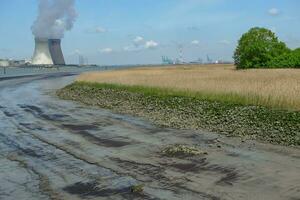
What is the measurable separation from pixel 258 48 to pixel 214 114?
6165 centimetres

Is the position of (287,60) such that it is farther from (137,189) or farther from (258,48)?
(137,189)

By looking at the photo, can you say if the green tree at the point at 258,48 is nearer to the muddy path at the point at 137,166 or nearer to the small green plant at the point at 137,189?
the muddy path at the point at 137,166

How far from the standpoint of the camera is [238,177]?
1034 centimetres

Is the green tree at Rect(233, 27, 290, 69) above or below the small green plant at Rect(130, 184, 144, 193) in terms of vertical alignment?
above

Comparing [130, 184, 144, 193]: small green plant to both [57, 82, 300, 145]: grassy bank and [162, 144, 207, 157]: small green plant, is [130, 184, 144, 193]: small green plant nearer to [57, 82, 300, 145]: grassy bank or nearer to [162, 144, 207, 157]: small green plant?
[162, 144, 207, 157]: small green plant

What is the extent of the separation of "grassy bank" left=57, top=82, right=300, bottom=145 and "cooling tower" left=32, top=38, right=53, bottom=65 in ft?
524

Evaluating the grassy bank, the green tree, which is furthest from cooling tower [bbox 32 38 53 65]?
the grassy bank

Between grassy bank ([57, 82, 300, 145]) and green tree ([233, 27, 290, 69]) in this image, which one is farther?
green tree ([233, 27, 290, 69])

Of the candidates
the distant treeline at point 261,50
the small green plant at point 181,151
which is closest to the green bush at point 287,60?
the distant treeline at point 261,50

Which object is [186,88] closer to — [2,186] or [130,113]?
[130,113]

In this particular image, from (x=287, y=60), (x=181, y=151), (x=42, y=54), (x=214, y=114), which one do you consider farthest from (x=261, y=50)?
(x=42, y=54)

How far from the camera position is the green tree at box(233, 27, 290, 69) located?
267 feet

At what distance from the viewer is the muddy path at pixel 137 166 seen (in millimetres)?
9453

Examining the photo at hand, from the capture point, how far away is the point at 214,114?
70.5 ft
